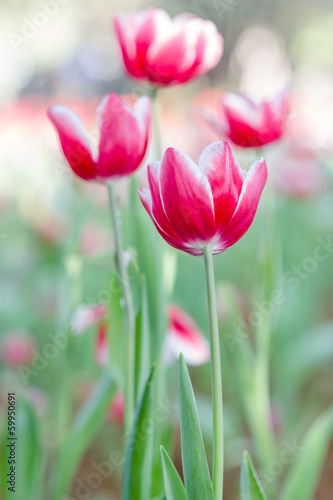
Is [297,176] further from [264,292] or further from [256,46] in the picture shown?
[256,46]

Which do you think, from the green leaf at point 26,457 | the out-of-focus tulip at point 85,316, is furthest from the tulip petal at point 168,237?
the green leaf at point 26,457

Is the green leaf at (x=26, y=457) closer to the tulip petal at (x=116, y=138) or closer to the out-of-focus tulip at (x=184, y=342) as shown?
the out-of-focus tulip at (x=184, y=342)

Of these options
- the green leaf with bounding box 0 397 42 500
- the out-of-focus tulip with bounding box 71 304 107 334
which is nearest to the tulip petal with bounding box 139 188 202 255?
the out-of-focus tulip with bounding box 71 304 107 334

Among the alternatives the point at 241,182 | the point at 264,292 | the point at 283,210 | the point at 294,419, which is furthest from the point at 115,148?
the point at 283,210

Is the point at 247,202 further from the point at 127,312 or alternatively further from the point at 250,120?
the point at 250,120

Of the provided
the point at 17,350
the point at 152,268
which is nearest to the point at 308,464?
the point at 152,268

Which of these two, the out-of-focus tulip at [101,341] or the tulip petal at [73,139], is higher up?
the tulip petal at [73,139]

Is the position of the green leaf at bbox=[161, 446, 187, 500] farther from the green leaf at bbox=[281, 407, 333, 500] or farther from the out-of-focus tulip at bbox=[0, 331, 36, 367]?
the out-of-focus tulip at bbox=[0, 331, 36, 367]
